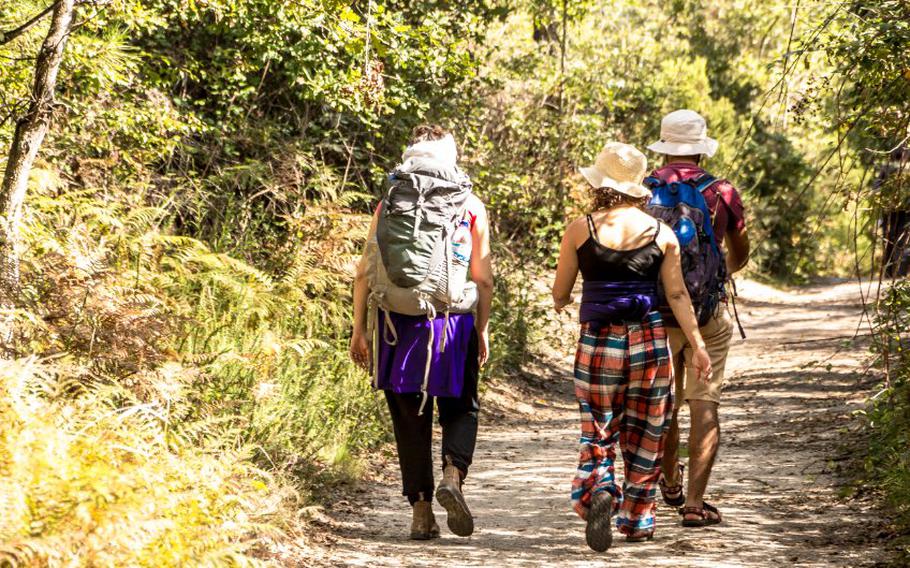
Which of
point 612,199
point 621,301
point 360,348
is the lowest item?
point 360,348

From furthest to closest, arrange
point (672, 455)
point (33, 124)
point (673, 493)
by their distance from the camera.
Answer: point (673, 493), point (672, 455), point (33, 124)

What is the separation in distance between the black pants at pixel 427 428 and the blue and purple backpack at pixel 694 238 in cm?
110

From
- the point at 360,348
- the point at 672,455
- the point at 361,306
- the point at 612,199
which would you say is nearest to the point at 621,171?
the point at 612,199

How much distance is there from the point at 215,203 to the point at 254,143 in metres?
0.72

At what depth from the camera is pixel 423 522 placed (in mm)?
6270

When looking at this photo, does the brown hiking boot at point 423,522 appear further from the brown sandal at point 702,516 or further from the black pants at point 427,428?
the brown sandal at point 702,516

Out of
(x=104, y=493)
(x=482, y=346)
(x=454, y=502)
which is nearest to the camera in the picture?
(x=104, y=493)

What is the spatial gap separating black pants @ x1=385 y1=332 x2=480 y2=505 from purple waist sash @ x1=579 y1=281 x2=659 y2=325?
713 millimetres

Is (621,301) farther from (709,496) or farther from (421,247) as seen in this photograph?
(709,496)

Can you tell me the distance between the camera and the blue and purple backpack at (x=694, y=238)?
6.19 m

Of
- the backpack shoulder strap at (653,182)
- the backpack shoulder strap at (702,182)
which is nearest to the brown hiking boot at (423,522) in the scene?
the backpack shoulder strap at (653,182)

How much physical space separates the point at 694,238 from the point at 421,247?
147 centimetres

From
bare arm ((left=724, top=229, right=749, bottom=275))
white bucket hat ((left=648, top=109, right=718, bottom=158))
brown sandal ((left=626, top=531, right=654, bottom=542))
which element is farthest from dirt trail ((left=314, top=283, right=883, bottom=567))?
white bucket hat ((left=648, top=109, right=718, bottom=158))

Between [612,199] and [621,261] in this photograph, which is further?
[612,199]
